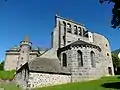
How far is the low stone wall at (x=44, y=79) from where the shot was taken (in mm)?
25656

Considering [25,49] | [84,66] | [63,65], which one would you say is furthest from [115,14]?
[25,49]

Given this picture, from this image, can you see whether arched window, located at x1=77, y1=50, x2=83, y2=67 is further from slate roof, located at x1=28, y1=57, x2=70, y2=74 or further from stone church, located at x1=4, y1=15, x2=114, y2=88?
slate roof, located at x1=28, y1=57, x2=70, y2=74

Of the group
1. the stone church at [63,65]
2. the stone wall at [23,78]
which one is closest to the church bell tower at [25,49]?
the stone church at [63,65]

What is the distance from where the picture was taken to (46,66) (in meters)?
28.2

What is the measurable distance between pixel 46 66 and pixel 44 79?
2465 millimetres

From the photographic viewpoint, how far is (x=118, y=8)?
659 inches

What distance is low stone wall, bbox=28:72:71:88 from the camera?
1010 inches

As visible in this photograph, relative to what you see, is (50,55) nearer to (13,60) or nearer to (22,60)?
(22,60)

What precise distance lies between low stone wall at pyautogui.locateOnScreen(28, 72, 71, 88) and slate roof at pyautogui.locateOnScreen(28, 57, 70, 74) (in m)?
0.74

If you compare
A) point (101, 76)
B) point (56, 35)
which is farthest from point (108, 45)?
point (101, 76)

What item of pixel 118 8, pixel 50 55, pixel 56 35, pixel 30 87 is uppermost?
pixel 56 35

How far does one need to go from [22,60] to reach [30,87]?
22.7m

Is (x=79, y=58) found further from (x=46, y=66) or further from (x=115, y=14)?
(x=115, y=14)

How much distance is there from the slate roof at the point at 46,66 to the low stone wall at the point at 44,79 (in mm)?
Answer: 740
